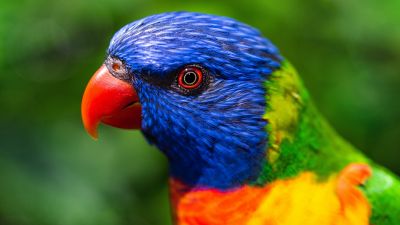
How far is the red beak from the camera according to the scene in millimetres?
1687

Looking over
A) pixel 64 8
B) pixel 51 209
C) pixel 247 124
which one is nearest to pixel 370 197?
pixel 247 124

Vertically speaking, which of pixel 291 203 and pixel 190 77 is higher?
pixel 190 77

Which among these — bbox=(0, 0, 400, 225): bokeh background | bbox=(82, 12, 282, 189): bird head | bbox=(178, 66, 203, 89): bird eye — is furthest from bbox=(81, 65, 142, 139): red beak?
bbox=(0, 0, 400, 225): bokeh background

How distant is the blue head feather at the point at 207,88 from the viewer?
1.66m

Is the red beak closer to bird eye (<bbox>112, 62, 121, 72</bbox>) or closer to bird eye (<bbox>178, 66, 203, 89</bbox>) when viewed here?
bird eye (<bbox>112, 62, 121, 72</bbox>)

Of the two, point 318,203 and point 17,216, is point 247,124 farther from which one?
point 17,216

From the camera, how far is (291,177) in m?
1.78

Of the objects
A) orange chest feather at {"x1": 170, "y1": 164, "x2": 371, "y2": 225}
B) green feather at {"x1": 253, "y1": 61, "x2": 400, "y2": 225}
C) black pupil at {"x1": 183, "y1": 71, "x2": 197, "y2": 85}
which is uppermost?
black pupil at {"x1": 183, "y1": 71, "x2": 197, "y2": 85}

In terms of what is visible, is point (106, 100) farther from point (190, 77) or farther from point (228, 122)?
point (228, 122)

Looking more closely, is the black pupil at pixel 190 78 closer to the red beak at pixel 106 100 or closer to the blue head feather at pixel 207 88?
the blue head feather at pixel 207 88

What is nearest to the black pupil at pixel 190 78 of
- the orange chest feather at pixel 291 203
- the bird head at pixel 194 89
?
the bird head at pixel 194 89

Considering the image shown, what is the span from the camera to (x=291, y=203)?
1743 mm

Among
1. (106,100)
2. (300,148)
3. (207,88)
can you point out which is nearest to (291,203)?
(300,148)

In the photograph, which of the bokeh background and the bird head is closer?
the bird head
